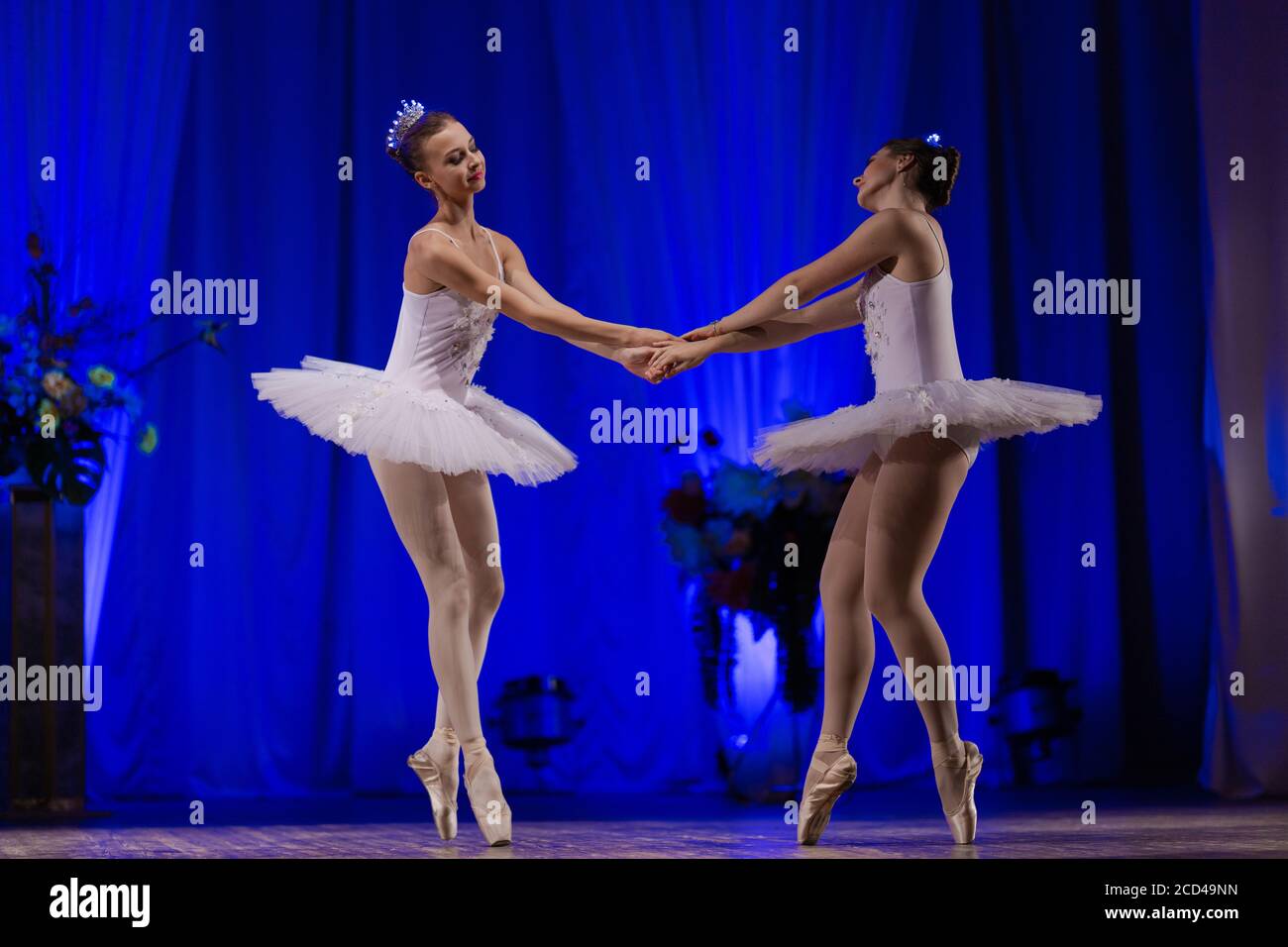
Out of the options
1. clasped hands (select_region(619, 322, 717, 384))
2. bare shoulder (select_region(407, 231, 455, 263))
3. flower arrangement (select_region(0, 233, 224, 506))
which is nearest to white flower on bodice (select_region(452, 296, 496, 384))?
bare shoulder (select_region(407, 231, 455, 263))

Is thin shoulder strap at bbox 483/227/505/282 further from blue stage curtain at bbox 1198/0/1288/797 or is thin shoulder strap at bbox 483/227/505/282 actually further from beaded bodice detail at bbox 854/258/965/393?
blue stage curtain at bbox 1198/0/1288/797

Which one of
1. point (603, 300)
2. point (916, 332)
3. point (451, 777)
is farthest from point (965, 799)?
point (603, 300)

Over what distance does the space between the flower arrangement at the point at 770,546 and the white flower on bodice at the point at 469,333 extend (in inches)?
48.6

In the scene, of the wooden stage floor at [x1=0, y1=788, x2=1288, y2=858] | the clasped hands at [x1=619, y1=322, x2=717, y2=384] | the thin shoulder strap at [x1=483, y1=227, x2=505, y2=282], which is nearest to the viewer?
the wooden stage floor at [x1=0, y1=788, x2=1288, y2=858]

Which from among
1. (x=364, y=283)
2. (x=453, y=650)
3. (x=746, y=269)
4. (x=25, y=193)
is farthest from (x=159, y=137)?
(x=453, y=650)

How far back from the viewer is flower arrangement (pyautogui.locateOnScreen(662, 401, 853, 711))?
4473 mm

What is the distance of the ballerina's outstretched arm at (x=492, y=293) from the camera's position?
3329mm

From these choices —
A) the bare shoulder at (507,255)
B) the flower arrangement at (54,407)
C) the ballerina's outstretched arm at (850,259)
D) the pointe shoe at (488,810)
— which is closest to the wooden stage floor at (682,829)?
the pointe shoe at (488,810)

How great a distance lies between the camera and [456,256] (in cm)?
333

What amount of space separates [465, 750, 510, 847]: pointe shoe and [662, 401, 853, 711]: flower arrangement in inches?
55.6

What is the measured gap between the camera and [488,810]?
127 inches

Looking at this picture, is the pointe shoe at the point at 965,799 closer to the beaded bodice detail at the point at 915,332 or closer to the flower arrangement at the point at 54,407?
the beaded bodice detail at the point at 915,332
